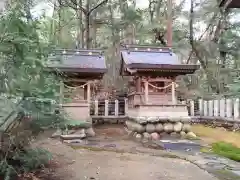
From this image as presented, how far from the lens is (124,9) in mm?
22000

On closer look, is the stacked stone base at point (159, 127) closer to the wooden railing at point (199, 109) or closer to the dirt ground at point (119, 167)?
the wooden railing at point (199, 109)

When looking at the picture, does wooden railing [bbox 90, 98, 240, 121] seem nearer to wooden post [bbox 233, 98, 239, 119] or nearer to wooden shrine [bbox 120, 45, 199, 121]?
wooden post [bbox 233, 98, 239, 119]

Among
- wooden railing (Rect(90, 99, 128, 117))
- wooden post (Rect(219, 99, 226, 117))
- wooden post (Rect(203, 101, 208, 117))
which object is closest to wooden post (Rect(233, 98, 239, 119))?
wooden post (Rect(219, 99, 226, 117))

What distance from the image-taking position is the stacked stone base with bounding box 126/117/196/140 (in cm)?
1229

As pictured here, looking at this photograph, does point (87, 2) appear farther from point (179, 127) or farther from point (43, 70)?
point (43, 70)

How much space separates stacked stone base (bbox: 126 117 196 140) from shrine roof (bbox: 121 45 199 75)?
6.96 ft

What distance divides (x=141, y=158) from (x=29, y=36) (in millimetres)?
4071

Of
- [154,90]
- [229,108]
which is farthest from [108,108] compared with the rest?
[229,108]

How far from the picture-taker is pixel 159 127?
1250 cm

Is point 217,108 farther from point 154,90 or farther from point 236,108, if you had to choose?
point 154,90

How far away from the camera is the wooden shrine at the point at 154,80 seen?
41.4 ft

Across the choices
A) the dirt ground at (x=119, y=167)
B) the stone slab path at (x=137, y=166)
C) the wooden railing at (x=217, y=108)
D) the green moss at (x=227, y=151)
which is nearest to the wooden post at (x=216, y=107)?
the wooden railing at (x=217, y=108)

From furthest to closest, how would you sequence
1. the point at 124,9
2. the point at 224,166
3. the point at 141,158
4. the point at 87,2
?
the point at 124,9 < the point at 87,2 < the point at 141,158 < the point at 224,166

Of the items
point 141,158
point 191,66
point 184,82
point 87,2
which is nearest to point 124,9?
point 87,2
